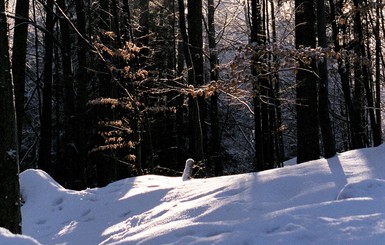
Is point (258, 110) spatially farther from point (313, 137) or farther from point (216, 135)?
point (313, 137)

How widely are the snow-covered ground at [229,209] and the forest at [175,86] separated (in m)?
1.59

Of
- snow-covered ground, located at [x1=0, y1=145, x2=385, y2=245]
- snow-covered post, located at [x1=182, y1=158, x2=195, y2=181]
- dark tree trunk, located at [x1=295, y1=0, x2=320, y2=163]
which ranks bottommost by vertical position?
snow-covered ground, located at [x1=0, y1=145, x2=385, y2=245]

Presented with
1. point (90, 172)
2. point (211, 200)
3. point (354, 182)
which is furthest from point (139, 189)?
point (90, 172)

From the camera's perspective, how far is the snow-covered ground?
3980 mm

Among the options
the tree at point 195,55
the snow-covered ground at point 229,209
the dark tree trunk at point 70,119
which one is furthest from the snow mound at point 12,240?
the dark tree trunk at point 70,119

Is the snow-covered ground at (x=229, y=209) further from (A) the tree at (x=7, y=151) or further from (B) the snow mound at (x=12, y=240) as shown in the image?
(A) the tree at (x=7, y=151)

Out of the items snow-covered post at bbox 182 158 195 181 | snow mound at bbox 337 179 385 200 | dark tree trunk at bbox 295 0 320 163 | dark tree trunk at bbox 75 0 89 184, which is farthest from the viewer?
dark tree trunk at bbox 75 0 89 184

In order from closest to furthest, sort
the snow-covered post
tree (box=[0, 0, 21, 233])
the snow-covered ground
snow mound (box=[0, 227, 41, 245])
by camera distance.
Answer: snow mound (box=[0, 227, 41, 245]), the snow-covered ground, tree (box=[0, 0, 21, 233]), the snow-covered post

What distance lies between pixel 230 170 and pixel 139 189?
19.6 meters

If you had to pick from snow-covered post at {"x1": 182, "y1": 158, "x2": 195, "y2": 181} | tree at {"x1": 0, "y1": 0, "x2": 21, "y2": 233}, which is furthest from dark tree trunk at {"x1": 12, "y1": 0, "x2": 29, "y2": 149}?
tree at {"x1": 0, "y1": 0, "x2": 21, "y2": 233}

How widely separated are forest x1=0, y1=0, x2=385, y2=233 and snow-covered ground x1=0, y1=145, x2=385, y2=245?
5.23 feet

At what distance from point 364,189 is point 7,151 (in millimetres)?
3653

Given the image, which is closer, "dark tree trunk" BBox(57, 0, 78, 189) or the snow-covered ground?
the snow-covered ground

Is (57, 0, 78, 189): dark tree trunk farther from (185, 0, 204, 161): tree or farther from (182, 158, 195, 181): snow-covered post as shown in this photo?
(182, 158, 195, 181): snow-covered post
